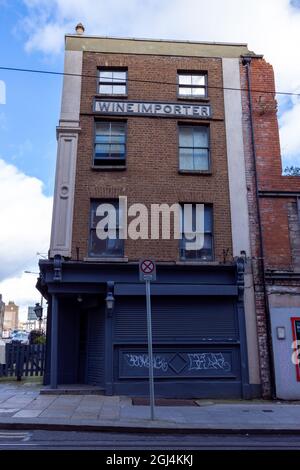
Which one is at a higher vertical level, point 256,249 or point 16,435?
point 256,249

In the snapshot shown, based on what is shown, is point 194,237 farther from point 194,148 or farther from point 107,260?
point 194,148

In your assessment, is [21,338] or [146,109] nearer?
[146,109]

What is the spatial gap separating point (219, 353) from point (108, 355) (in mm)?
3289

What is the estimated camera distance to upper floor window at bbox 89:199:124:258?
46.1 feet

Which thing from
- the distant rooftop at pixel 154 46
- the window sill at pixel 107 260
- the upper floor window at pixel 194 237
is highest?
the distant rooftop at pixel 154 46

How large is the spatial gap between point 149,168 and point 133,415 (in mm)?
7866

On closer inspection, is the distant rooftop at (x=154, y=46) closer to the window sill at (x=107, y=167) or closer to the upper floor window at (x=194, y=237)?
the window sill at (x=107, y=167)

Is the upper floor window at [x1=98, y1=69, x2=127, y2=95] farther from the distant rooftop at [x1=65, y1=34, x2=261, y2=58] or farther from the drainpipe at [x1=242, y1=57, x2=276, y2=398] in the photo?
the drainpipe at [x1=242, y1=57, x2=276, y2=398]

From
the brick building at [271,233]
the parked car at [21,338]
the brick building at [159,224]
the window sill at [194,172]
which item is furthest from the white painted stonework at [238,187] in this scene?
the parked car at [21,338]

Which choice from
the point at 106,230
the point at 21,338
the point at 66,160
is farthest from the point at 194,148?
the point at 21,338

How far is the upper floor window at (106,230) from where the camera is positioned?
46.1 feet

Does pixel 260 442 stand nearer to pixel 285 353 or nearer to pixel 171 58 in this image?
pixel 285 353

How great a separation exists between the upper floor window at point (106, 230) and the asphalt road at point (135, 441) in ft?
21.4

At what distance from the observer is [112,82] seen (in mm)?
15734
